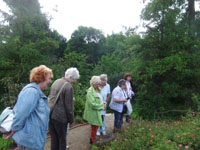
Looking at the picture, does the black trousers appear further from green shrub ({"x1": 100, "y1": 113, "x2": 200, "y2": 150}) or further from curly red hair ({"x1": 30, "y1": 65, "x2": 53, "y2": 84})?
curly red hair ({"x1": 30, "y1": 65, "x2": 53, "y2": 84})

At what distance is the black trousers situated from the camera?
3.04 meters

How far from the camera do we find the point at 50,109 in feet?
9.95

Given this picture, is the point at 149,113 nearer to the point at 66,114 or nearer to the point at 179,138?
the point at 179,138

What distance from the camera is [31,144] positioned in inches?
81.4

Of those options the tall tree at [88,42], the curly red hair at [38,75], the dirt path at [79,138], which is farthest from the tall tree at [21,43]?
the tall tree at [88,42]

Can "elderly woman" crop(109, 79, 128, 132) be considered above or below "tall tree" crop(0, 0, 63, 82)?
below

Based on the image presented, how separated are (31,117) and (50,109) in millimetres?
955

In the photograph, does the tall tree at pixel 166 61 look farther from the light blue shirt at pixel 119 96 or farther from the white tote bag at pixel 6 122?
the white tote bag at pixel 6 122

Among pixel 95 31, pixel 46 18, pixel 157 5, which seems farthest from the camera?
pixel 95 31

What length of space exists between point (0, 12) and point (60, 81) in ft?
18.7

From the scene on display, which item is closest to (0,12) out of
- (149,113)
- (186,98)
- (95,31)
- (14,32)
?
(14,32)

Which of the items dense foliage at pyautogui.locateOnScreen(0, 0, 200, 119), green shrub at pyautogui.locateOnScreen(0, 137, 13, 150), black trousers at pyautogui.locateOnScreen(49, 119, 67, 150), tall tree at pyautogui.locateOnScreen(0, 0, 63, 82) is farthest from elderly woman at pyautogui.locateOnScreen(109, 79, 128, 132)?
tall tree at pyautogui.locateOnScreen(0, 0, 63, 82)

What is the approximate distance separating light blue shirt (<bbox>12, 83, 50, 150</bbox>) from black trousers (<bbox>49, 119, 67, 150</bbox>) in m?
0.85

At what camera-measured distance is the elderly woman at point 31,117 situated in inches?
78.1
